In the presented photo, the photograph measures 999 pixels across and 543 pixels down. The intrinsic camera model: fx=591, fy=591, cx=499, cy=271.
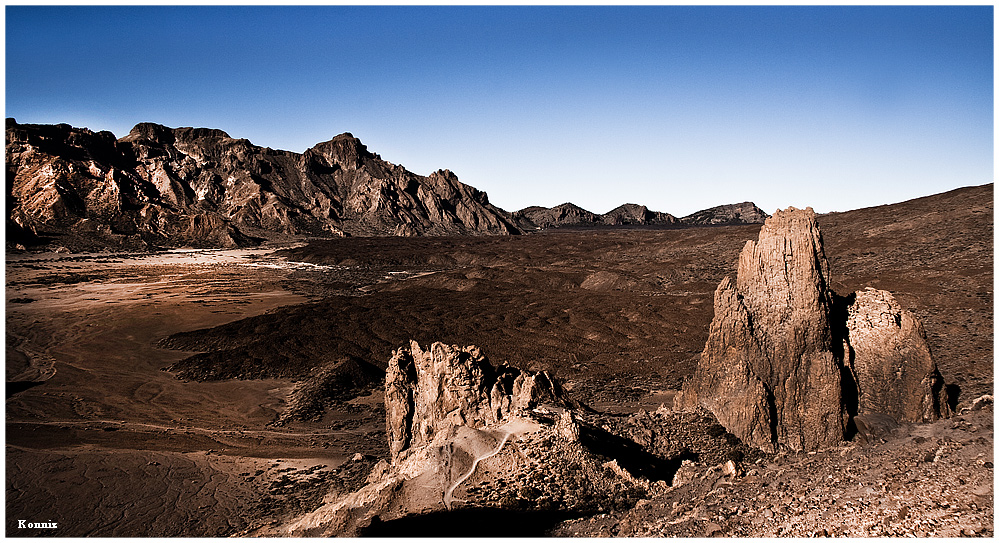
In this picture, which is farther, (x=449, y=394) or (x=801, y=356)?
(x=801, y=356)

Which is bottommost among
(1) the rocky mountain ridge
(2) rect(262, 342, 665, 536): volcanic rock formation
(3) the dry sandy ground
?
(3) the dry sandy ground

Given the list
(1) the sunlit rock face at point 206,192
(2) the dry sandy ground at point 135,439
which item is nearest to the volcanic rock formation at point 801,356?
(2) the dry sandy ground at point 135,439

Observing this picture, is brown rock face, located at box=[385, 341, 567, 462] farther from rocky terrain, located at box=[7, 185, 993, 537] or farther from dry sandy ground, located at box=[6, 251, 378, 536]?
Answer: dry sandy ground, located at box=[6, 251, 378, 536]

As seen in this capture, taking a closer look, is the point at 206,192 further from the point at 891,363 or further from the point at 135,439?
the point at 891,363

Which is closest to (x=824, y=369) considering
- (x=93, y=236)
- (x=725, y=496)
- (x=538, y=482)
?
(x=725, y=496)

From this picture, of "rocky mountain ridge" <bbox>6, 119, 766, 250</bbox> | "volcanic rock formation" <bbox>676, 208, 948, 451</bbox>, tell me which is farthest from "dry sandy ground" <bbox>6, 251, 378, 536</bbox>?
"rocky mountain ridge" <bbox>6, 119, 766, 250</bbox>

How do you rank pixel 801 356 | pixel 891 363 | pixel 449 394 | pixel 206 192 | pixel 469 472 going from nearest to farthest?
pixel 469 472, pixel 449 394, pixel 801 356, pixel 891 363, pixel 206 192

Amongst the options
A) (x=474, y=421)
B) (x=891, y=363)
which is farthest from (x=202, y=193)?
(x=891, y=363)
